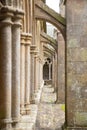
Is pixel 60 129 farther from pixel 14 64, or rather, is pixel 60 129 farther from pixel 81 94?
pixel 14 64

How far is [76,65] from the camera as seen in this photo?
1255 centimetres

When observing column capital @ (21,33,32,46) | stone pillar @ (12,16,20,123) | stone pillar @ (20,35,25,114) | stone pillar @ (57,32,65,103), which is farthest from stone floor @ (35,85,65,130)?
stone pillar @ (12,16,20,123)

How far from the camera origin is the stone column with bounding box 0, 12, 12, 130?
23.9 feet

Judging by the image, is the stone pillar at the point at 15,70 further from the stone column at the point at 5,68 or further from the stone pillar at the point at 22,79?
the stone pillar at the point at 22,79

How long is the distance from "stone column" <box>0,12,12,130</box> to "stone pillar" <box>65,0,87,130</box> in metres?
5.32

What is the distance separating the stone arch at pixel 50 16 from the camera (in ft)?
42.5

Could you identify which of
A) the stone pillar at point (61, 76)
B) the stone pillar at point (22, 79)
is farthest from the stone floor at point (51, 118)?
the stone pillar at point (22, 79)

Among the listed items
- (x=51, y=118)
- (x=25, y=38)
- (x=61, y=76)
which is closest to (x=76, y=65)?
(x=25, y=38)

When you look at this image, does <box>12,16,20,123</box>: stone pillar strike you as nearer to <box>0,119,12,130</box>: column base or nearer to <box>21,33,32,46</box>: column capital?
<box>0,119,12,130</box>: column base

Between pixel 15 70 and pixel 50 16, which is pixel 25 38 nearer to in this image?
pixel 50 16

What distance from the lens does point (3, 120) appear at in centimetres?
745

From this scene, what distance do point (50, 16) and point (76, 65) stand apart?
1.95 m

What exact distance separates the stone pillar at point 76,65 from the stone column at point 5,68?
5.32m

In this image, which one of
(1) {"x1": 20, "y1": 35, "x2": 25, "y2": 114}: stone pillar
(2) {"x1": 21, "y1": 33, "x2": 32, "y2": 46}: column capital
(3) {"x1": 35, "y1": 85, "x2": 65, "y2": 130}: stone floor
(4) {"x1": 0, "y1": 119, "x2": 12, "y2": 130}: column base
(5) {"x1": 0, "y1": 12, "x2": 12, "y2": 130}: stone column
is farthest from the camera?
(3) {"x1": 35, "y1": 85, "x2": 65, "y2": 130}: stone floor
